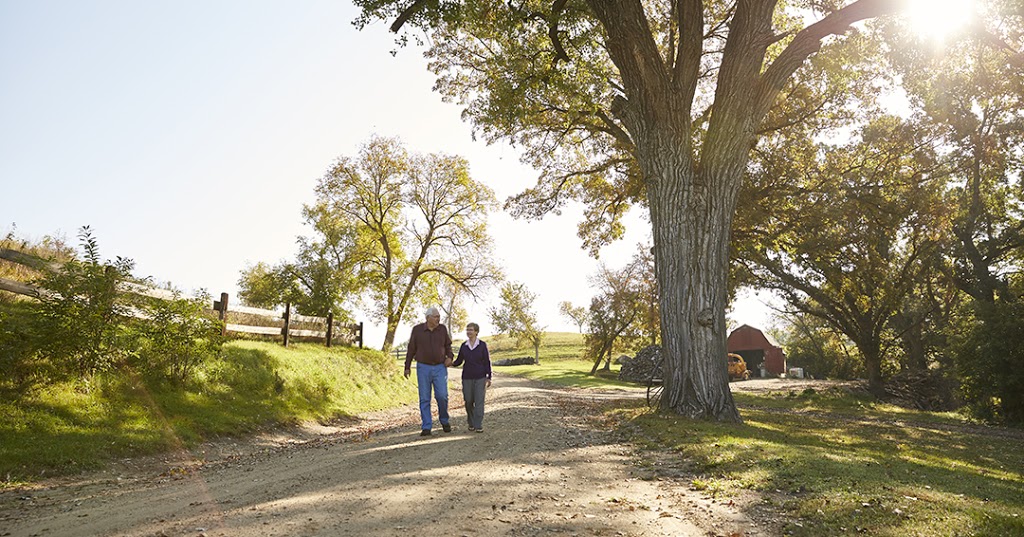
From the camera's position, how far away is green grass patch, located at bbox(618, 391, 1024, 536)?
4523mm

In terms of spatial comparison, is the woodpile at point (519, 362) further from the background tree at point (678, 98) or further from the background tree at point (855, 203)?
the background tree at point (678, 98)

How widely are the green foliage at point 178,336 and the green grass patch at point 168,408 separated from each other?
415 millimetres

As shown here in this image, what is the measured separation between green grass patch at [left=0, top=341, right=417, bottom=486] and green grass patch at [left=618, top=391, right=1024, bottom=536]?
8.50m

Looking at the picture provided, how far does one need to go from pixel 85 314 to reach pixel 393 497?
7670 millimetres

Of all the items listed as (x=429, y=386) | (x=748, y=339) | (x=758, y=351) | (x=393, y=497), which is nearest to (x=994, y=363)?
(x=429, y=386)

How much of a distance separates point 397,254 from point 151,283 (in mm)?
20143

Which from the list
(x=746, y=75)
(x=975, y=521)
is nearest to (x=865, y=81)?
(x=746, y=75)

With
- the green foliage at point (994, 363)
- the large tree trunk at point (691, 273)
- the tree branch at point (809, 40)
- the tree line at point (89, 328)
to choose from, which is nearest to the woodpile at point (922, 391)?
the green foliage at point (994, 363)

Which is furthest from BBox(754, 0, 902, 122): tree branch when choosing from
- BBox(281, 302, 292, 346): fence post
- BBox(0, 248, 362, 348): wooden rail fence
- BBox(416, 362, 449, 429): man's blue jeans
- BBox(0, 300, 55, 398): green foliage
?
BBox(281, 302, 292, 346): fence post

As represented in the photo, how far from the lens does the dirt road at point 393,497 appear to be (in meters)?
4.45

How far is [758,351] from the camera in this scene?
194 feet

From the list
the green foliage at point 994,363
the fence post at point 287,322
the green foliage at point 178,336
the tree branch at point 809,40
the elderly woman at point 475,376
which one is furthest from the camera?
the fence post at point 287,322

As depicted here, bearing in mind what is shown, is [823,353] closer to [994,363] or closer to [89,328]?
[994,363]

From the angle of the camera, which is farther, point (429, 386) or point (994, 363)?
point (994, 363)
